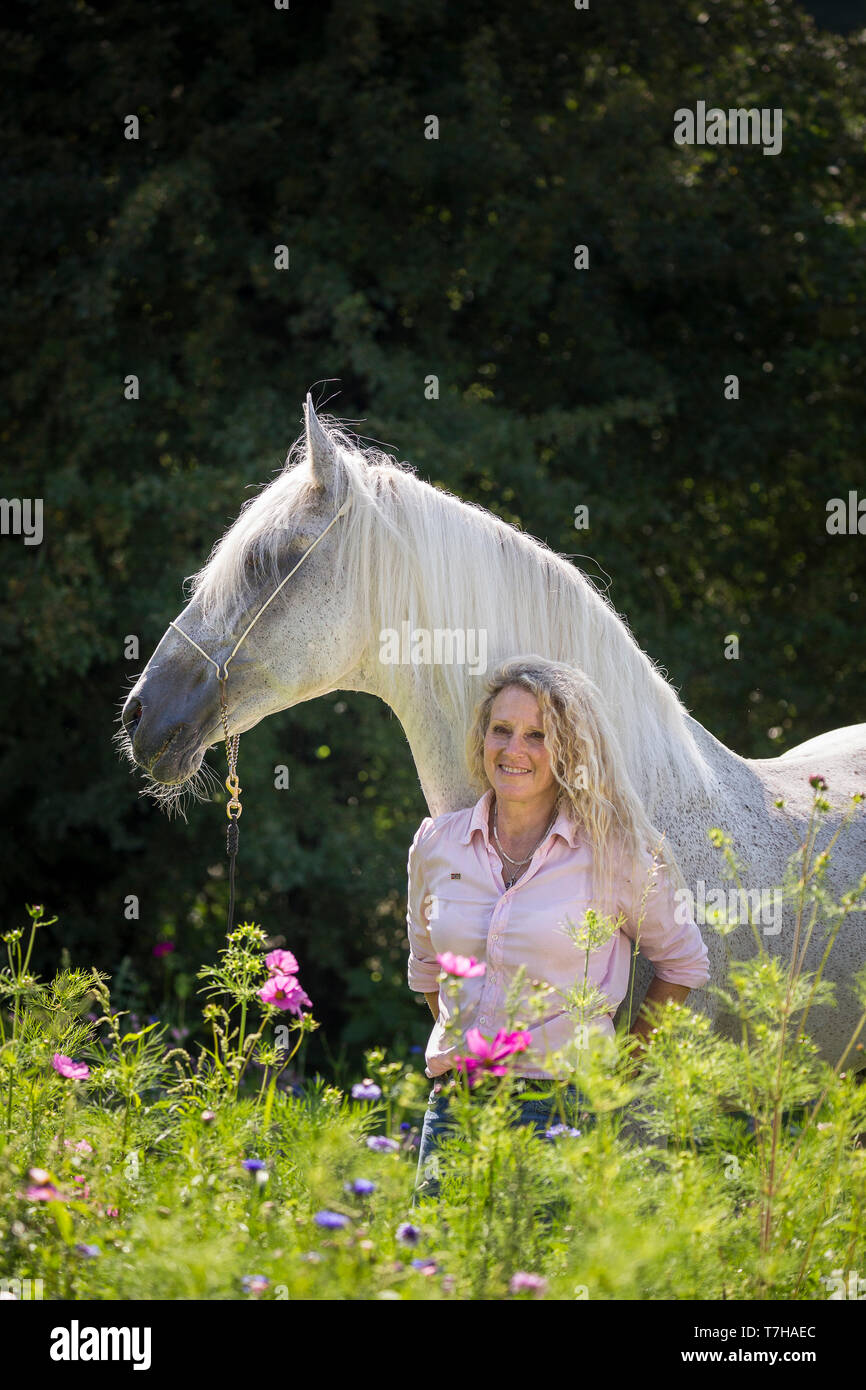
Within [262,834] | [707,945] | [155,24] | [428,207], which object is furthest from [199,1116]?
[155,24]

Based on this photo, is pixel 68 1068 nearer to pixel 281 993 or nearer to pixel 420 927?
pixel 281 993

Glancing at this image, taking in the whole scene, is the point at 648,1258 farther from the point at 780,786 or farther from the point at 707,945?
the point at 780,786

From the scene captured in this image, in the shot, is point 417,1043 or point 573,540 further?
point 573,540

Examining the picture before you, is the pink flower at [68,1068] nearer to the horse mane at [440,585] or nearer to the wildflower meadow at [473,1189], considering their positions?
the wildflower meadow at [473,1189]

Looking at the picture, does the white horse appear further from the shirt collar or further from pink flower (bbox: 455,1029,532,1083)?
pink flower (bbox: 455,1029,532,1083)

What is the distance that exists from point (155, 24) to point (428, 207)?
5.30ft

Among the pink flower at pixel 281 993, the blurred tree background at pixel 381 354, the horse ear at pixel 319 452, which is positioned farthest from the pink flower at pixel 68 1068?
the blurred tree background at pixel 381 354

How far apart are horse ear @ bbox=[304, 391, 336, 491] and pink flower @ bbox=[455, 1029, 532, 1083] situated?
1.31 metres

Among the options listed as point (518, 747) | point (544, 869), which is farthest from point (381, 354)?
point (544, 869)

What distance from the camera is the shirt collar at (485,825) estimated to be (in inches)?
95.1

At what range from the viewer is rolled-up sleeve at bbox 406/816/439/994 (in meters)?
2.53

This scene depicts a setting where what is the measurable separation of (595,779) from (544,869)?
20 centimetres

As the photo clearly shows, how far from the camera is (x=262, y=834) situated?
19.5 ft

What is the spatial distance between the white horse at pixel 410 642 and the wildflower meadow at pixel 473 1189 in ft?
1.87
